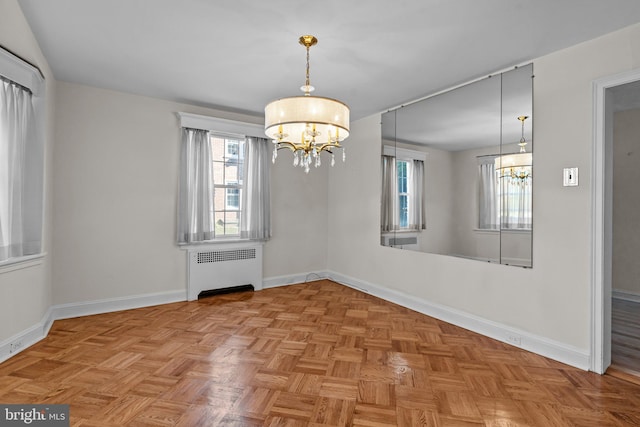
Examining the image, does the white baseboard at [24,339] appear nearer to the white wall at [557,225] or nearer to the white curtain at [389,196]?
the white curtain at [389,196]

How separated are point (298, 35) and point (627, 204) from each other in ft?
16.2

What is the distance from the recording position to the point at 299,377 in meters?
2.27

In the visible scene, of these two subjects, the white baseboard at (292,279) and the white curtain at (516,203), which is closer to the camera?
the white curtain at (516,203)

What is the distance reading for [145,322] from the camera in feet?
11.0

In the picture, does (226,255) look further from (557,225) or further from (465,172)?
(557,225)

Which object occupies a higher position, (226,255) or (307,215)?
(307,215)

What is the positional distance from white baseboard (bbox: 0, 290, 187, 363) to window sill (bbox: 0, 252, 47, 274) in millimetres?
552

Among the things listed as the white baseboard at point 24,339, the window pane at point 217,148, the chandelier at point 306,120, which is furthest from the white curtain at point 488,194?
the white baseboard at point 24,339

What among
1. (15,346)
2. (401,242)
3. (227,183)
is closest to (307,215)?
(227,183)

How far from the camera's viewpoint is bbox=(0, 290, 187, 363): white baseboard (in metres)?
2.54

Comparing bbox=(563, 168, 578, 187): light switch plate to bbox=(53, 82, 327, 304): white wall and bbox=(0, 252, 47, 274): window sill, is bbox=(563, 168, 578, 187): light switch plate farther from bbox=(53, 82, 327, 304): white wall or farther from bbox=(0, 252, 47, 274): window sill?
bbox=(0, 252, 47, 274): window sill

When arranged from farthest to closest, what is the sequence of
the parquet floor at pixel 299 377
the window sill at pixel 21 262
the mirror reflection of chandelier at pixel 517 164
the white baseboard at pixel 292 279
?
the white baseboard at pixel 292 279, the mirror reflection of chandelier at pixel 517 164, the window sill at pixel 21 262, the parquet floor at pixel 299 377

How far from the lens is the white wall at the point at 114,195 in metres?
3.47

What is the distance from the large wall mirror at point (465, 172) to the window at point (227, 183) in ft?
6.74
